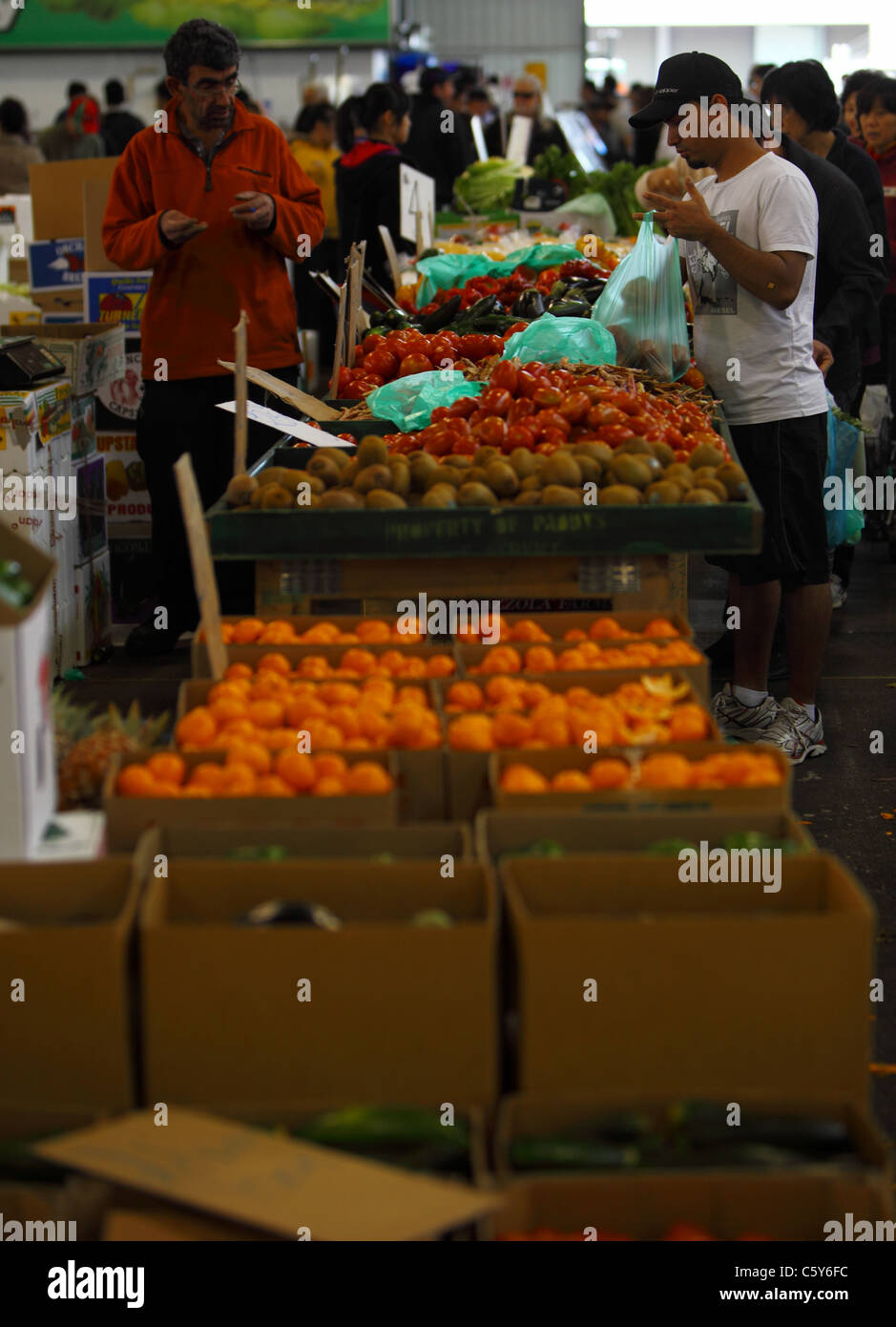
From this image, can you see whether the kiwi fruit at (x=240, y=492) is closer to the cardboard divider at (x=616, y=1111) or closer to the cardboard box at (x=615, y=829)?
the cardboard box at (x=615, y=829)

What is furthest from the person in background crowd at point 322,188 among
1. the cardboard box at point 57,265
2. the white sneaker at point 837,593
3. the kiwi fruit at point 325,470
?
the kiwi fruit at point 325,470

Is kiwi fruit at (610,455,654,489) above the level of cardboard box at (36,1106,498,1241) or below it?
above

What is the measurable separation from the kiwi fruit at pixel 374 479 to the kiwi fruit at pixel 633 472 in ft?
1.71

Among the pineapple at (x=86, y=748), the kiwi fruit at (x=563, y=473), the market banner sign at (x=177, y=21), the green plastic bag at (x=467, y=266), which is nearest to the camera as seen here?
the pineapple at (x=86, y=748)

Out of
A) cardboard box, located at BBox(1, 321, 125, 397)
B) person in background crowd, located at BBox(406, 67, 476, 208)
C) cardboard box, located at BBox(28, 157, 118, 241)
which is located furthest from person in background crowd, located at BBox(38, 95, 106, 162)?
cardboard box, located at BBox(1, 321, 125, 397)

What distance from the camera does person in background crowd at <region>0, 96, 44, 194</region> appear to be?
36.0 ft

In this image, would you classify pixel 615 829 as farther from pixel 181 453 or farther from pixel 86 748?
pixel 181 453

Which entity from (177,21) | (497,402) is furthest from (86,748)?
(177,21)

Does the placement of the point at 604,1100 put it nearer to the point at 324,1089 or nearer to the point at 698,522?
the point at 324,1089

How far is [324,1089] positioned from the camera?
1857 millimetres

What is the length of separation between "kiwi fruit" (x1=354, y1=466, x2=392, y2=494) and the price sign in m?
4.86

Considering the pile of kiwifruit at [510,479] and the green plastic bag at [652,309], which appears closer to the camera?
the pile of kiwifruit at [510,479]

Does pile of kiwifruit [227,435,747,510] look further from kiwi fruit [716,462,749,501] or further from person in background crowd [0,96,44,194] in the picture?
person in background crowd [0,96,44,194]

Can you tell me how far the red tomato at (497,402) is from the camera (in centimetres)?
395
